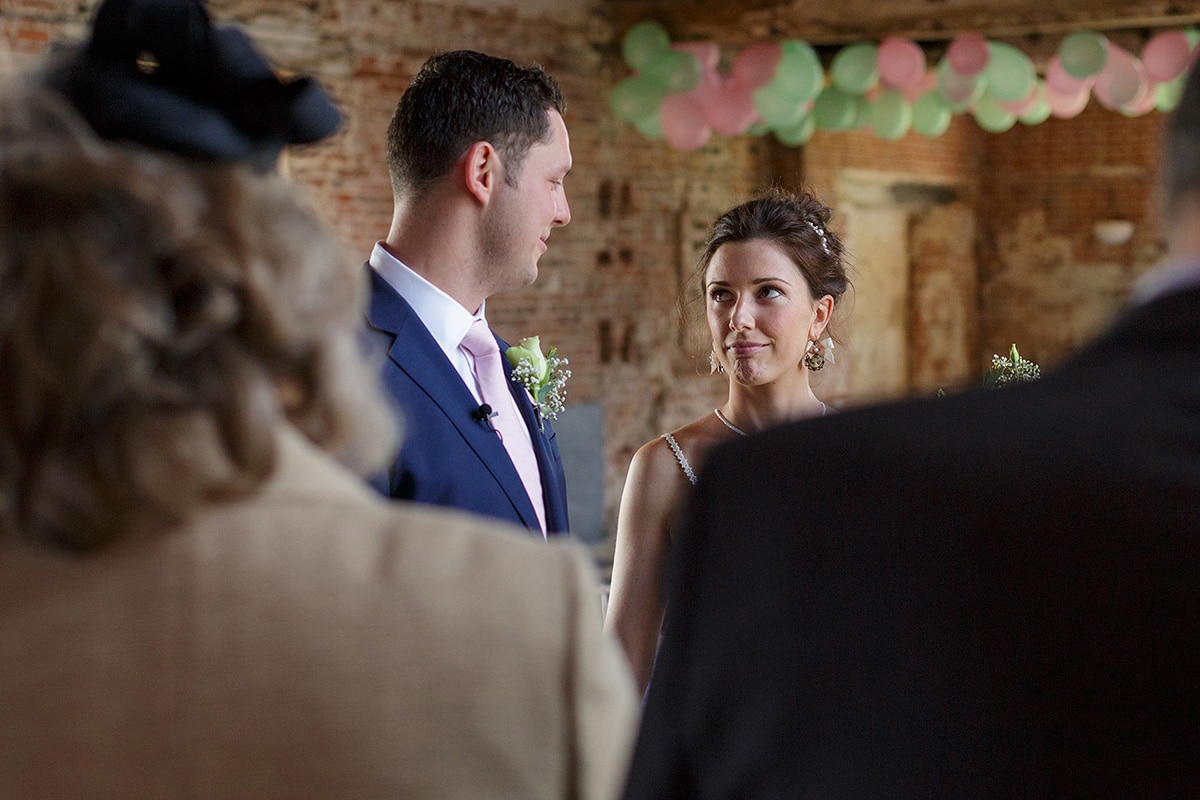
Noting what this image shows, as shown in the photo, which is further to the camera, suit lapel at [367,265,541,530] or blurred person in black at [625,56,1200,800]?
suit lapel at [367,265,541,530]

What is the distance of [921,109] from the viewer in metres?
6.84

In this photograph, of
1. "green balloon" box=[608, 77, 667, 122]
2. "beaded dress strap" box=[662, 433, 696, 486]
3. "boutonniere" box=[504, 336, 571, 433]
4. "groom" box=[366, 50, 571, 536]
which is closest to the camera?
"groom" box=[366, 50, 571, 536]

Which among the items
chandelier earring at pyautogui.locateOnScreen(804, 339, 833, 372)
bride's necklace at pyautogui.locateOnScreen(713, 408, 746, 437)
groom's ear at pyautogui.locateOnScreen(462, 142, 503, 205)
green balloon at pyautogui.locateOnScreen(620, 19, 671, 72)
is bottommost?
bride's necklace at pyautogui.locateOnScreen(713, 408, 746, 437)

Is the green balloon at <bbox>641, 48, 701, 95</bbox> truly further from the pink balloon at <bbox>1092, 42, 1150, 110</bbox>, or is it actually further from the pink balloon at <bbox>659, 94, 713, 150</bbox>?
the pink balloon at <bbox>1092, 42, 1150, 110</bbox>

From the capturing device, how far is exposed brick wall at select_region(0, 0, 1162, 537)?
5.81 m

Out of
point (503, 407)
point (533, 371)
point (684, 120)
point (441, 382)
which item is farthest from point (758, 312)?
point (684, 120)

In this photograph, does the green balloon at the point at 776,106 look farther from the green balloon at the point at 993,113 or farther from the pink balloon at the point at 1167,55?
the pink balloon at the point at 1167,55

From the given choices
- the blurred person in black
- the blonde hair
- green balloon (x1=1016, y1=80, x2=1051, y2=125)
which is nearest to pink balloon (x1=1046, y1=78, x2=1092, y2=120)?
green balloon (x1=1016, y1=80, x2=1051, y2=125)

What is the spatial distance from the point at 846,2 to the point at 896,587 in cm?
607

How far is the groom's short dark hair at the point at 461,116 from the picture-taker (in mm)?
2400

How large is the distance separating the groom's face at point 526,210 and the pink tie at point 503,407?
119 millimetres

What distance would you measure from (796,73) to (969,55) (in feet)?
2.69

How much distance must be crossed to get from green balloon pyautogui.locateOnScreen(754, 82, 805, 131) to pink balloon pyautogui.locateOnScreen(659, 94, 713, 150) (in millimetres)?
290

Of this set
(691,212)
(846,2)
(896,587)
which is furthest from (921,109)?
(896,587)
